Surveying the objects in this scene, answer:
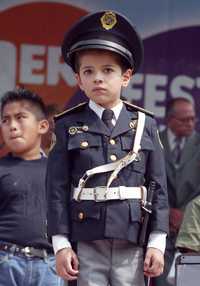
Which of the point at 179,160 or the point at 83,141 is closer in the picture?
the point at 83,141

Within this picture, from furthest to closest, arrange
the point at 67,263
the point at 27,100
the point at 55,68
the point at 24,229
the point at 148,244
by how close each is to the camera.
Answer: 1. the point at 55,68
2. the point at 27,100
3. the point at 24,229
4. the point at 148,244
5. the point at 67,263

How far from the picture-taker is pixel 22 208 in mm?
4414

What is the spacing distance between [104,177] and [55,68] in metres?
2.91

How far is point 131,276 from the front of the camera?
11.4 ft

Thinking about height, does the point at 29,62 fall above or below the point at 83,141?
above

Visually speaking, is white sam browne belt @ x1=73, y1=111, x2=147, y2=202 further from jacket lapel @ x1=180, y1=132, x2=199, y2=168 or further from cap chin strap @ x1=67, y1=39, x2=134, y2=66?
jacket lapel @ x1=180, y1=132, x2=199, y2=168

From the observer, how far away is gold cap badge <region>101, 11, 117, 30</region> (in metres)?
3.58

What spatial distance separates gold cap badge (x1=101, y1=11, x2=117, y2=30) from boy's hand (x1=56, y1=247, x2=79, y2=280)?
0.83 meters

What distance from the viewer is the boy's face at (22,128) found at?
15.0 ft

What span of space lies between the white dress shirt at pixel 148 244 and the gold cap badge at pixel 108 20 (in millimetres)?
285

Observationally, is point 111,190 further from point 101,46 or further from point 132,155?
point 101,46

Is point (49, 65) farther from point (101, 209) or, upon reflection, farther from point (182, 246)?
point (101, 209)

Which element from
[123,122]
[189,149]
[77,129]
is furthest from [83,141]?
[189,149]

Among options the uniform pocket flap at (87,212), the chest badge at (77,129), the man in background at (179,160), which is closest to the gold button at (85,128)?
the chest badge at (77,129)
